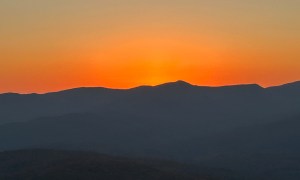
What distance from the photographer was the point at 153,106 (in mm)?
174125

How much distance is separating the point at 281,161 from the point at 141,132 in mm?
58735

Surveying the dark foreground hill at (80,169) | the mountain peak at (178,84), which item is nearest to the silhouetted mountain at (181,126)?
the mountain peak at (178,84)

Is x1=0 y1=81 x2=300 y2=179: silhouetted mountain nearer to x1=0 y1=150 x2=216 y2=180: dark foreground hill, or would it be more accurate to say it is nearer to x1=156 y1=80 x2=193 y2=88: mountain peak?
x1=156 y1=80 x2=193 y2=88: mountain peak

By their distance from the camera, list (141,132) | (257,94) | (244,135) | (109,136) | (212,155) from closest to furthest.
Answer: (212,155) → (244,135) → (109,136) → (141,132) → (257,94)

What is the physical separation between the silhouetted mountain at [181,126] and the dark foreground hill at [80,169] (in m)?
19.6

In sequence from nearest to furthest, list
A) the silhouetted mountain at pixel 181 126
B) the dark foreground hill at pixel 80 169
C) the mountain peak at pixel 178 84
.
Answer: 1. the dark foreground hill at pixel 80 169
2. the silhouetted mountain at pixel 181 126
3. the mountain peak at pixel 178 84

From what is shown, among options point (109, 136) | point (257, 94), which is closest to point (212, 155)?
point (109, 136)

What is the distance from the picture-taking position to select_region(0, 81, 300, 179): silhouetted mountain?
294ft

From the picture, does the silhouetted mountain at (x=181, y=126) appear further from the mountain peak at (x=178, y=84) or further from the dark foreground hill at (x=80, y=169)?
the dark foreground hill at (x=80, y=169)

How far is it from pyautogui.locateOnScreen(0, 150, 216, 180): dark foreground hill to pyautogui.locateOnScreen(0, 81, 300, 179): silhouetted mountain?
19.6 meters

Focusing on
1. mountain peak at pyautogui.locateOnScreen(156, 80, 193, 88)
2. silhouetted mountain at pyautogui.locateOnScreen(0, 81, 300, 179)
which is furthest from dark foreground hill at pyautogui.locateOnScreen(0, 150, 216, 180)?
mountain peak at pyautogui.locateOnScreen(156, 80, 193, 88)

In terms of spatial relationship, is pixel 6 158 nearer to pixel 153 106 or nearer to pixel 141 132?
pixel 141 132

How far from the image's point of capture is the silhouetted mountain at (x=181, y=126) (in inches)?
3524

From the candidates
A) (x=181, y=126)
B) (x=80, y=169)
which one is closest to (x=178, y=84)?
(x=181, y=126)
